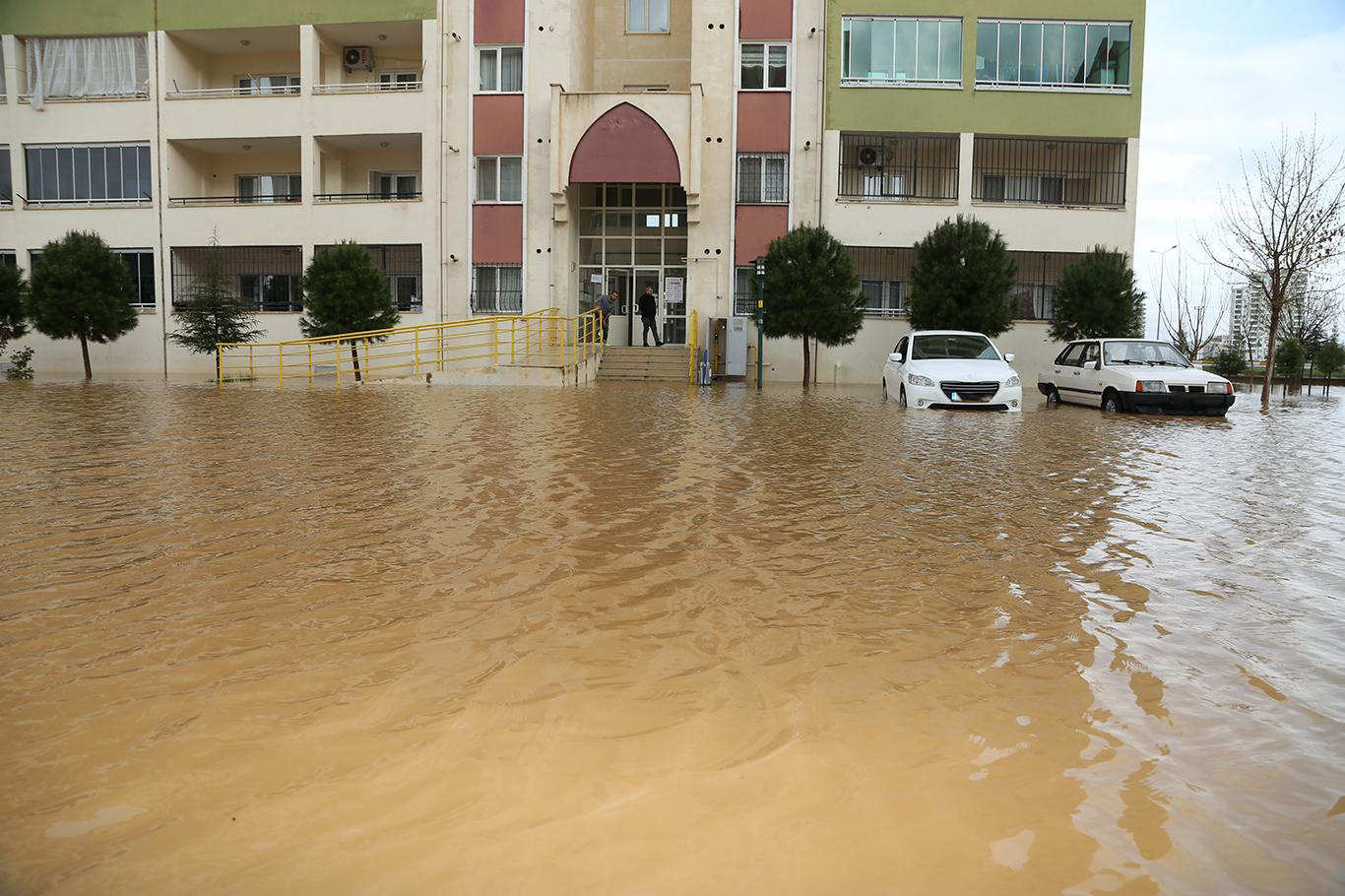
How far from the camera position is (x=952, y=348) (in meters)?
19.5

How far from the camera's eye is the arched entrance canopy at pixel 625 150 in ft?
100

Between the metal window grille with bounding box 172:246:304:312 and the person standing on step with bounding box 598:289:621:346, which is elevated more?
the metal window grille with bounding box 172:246:304:312

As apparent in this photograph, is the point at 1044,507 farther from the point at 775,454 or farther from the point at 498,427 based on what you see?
the point at 498,427

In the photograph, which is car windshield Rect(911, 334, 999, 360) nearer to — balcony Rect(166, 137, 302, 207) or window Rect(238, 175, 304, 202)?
balcony Rect(166, 137, 302, 207)

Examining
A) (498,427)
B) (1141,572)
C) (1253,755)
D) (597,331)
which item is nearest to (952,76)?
(597,331)

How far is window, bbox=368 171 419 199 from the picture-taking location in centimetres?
3422

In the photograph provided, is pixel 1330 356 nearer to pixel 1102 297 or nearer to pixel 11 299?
pixel 1102 297

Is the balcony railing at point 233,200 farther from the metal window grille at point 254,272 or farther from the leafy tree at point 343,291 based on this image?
the leafy tree at point 343,291

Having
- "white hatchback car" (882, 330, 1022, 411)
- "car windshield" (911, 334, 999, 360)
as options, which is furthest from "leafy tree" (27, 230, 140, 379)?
"car windshield" (911, 334, 999, 360)

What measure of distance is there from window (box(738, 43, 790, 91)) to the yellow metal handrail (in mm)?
→ 8939

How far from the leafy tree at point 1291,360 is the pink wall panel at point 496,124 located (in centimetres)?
2894

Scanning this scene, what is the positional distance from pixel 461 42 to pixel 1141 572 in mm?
30871

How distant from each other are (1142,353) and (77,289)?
28.4 metres

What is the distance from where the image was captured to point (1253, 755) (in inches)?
123
